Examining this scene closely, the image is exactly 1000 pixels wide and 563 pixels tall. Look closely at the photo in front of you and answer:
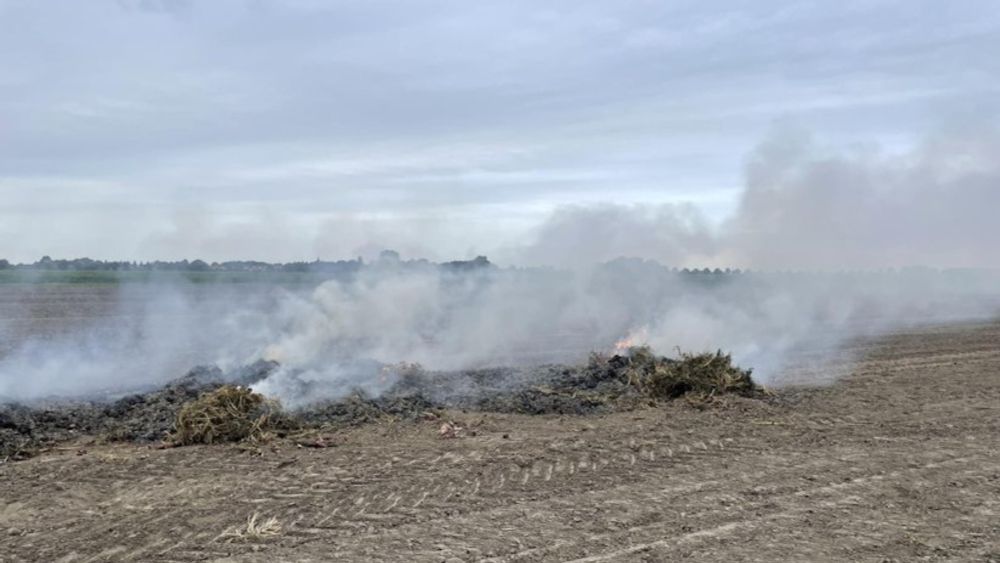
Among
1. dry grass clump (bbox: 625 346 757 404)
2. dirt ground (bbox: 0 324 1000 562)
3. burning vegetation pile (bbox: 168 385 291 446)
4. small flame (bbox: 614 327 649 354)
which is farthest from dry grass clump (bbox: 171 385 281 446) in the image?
small flame (bbox: 614 327 649 354)

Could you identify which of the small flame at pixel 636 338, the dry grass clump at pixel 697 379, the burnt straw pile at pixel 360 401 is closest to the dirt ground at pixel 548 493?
the burnt straw pile at pixel 360 401

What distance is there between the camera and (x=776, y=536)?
23.7ft

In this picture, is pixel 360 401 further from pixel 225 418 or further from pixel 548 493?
pixel 548 493

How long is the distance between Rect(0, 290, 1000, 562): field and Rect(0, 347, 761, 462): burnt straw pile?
24.2 inches

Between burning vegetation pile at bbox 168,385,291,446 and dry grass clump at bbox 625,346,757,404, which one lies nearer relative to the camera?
burning vegetation pile at bbox 168,385,291,446

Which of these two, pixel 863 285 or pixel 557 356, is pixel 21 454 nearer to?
pixel 557 356

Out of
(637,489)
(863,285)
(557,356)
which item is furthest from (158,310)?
(863,285)

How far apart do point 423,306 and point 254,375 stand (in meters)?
13.0

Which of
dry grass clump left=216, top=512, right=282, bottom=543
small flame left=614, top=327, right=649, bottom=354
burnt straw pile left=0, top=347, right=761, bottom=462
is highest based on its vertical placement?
small flame left=614, top=327, right=649, bottom=354

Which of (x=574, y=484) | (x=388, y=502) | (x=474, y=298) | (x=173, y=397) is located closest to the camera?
(x=388, y=502)

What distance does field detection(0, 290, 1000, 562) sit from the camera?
23.1 ft

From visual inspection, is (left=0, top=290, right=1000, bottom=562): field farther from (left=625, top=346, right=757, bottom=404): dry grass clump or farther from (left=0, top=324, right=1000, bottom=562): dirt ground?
(left=625, top=346, right=757, bottom=404): dry grass clump

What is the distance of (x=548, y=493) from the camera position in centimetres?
866

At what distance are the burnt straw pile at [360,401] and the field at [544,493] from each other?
616 millimetres
